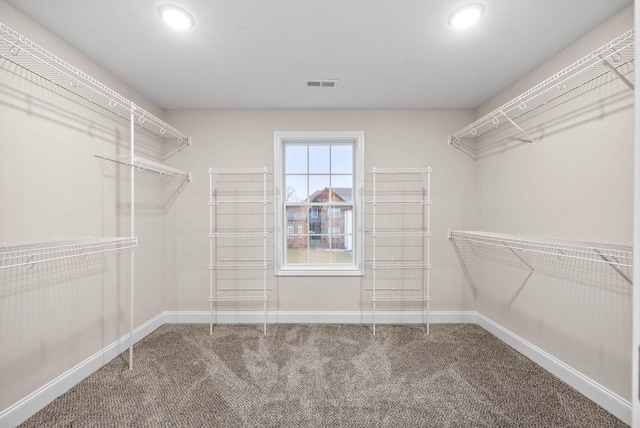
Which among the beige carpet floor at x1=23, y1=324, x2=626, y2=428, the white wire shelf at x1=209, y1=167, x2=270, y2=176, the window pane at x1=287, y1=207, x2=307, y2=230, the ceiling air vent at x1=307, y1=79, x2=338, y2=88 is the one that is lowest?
the beige carpet floor at x1=23, y1=324, x2=626, y2=428

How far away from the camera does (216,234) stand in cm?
286

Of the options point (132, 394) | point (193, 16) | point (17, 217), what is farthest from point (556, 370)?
point (17, 217)

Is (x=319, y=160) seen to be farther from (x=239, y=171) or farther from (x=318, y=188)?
(x=239, y=171)

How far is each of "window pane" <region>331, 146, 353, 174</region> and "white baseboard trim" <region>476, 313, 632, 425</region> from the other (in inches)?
88.1

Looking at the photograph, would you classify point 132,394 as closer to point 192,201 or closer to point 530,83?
point 192,201

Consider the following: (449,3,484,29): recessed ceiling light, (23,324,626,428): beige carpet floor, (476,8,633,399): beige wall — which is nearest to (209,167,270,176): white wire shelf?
(23,324,626,428): beige carpet floor

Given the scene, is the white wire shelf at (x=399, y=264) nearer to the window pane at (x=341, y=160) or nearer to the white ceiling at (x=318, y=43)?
the window pane at (x=341, y=160)

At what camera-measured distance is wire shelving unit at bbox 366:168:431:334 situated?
296cm

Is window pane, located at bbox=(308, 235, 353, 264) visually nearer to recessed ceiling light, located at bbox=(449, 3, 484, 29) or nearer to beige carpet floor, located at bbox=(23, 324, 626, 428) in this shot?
beige carpet floor, located at bbox=(23, 324, 626, 428)

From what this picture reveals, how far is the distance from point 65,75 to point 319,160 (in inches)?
85.7

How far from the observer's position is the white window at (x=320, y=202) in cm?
311

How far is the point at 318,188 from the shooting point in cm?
313

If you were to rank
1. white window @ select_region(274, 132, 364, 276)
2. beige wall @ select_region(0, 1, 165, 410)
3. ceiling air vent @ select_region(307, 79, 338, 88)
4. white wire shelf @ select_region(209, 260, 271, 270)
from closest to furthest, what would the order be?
beige wall @ select_region(0, 1, 165, 410), ceiling air vent @ select_region(307, 79, 338, 88), white wire shelf @ select_region(209, 260, 271, 270), white window @ select_region(274, 132, 364, 276)

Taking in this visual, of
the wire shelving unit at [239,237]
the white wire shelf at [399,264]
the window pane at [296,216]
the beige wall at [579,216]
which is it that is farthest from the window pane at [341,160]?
the beige wall at [579,216]
